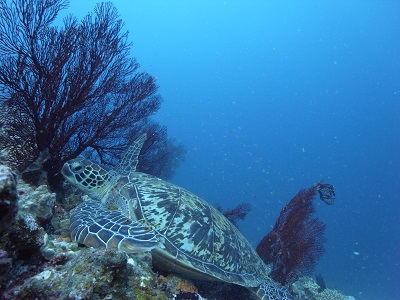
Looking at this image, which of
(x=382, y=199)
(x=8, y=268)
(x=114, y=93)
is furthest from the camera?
(x=382, y=199)

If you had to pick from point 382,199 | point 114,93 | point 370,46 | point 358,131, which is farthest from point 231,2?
point 114,93

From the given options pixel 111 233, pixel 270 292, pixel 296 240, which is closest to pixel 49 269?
pixel 111 233

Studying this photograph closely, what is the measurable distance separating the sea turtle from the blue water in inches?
1862

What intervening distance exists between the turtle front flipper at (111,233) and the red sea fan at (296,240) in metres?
4.42

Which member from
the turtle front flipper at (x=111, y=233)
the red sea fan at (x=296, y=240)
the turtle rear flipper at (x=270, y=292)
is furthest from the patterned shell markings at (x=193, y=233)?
the red sea fan at (x=296, y=240)

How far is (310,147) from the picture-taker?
10506 cm

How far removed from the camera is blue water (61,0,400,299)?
2840 inches

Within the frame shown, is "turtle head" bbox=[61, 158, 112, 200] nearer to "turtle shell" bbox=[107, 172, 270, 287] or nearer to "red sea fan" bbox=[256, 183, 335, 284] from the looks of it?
"turtle shell" bbox=[107, 172, 270, 287]

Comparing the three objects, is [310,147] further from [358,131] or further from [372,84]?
[372,84]

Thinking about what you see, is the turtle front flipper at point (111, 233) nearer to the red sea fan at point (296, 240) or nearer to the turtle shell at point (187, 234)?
the turtle shell at point (187, 234)

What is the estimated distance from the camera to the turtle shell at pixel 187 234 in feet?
10.4

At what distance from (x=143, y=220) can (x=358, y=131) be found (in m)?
113

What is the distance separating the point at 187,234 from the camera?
3387mm

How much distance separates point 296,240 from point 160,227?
413cm
